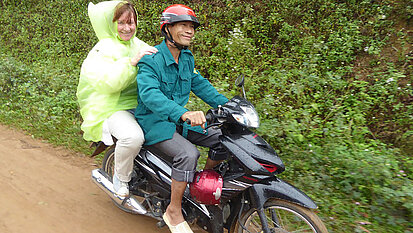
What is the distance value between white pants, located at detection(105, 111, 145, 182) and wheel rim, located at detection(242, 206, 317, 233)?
1115 millimetres

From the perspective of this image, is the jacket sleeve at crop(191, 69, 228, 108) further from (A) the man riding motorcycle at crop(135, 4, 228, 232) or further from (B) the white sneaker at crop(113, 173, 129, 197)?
(B) the white sneaker at crop(113, 173, 129, 197)

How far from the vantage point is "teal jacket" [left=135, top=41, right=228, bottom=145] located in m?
2.50

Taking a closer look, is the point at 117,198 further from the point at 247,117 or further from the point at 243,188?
the point at 247,117

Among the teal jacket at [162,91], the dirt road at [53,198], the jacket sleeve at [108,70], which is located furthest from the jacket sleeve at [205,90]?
the dirt road at [53,198]

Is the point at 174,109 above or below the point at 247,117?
below

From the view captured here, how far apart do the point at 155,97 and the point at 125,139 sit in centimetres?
52

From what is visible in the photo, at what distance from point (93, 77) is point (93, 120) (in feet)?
1.40

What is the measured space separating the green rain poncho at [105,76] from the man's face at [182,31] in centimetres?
50

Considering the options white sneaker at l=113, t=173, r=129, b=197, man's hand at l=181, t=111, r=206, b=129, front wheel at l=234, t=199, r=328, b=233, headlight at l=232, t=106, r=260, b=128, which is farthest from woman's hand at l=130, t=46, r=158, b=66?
front wheel at l=234, t=199, r=328, b=233

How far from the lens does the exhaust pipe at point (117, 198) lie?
313 centimetres

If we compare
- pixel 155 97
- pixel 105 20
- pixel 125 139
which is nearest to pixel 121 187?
pixel 125 139

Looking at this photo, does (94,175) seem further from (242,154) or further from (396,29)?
(396,29)

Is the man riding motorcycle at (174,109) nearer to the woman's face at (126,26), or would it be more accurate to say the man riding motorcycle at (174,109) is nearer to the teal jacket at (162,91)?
the teal jacket at (162,91)

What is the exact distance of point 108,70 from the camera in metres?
2.85
